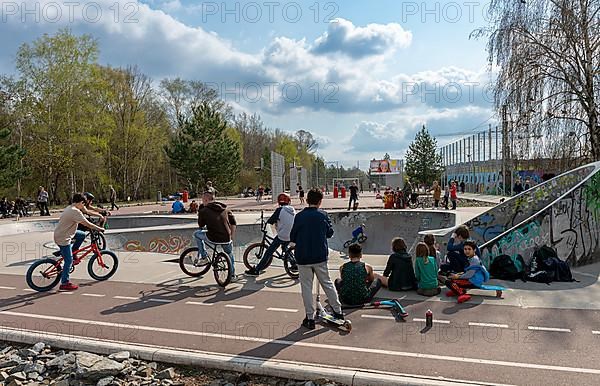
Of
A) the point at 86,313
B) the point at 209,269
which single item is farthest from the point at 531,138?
the point at 86,313

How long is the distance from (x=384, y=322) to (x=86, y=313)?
15.1 feet

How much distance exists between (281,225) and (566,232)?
5.83m

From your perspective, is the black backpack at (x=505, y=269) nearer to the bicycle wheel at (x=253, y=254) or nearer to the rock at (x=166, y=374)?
the bicycle wheel at (x=253, y=254)

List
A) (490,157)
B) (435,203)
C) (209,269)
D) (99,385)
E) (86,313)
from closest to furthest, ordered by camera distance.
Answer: (99,385), (86,313), (209,269), (435,203), (490,157)

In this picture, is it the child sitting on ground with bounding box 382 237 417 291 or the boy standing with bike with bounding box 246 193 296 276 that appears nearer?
the child sitting on ground with bounding box 382 237 417 291

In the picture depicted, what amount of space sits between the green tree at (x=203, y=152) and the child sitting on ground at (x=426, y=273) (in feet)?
148

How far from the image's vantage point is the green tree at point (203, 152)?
5128 cm

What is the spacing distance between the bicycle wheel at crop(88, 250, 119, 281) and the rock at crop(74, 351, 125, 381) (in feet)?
16.2

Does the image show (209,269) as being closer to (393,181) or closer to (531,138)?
(531,138)

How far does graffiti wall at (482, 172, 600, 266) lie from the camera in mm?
9625

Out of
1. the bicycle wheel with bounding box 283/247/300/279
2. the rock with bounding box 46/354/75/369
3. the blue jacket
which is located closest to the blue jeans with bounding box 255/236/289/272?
the bicycle wheel with bounding box 283/247/300/279

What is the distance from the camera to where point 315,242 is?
627cm

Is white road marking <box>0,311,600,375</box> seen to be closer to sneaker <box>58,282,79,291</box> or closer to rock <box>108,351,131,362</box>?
rock <box>108,351,131,362</box>

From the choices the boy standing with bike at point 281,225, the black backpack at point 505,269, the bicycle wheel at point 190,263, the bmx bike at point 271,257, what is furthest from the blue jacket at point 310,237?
the black backpack at point 505,269
